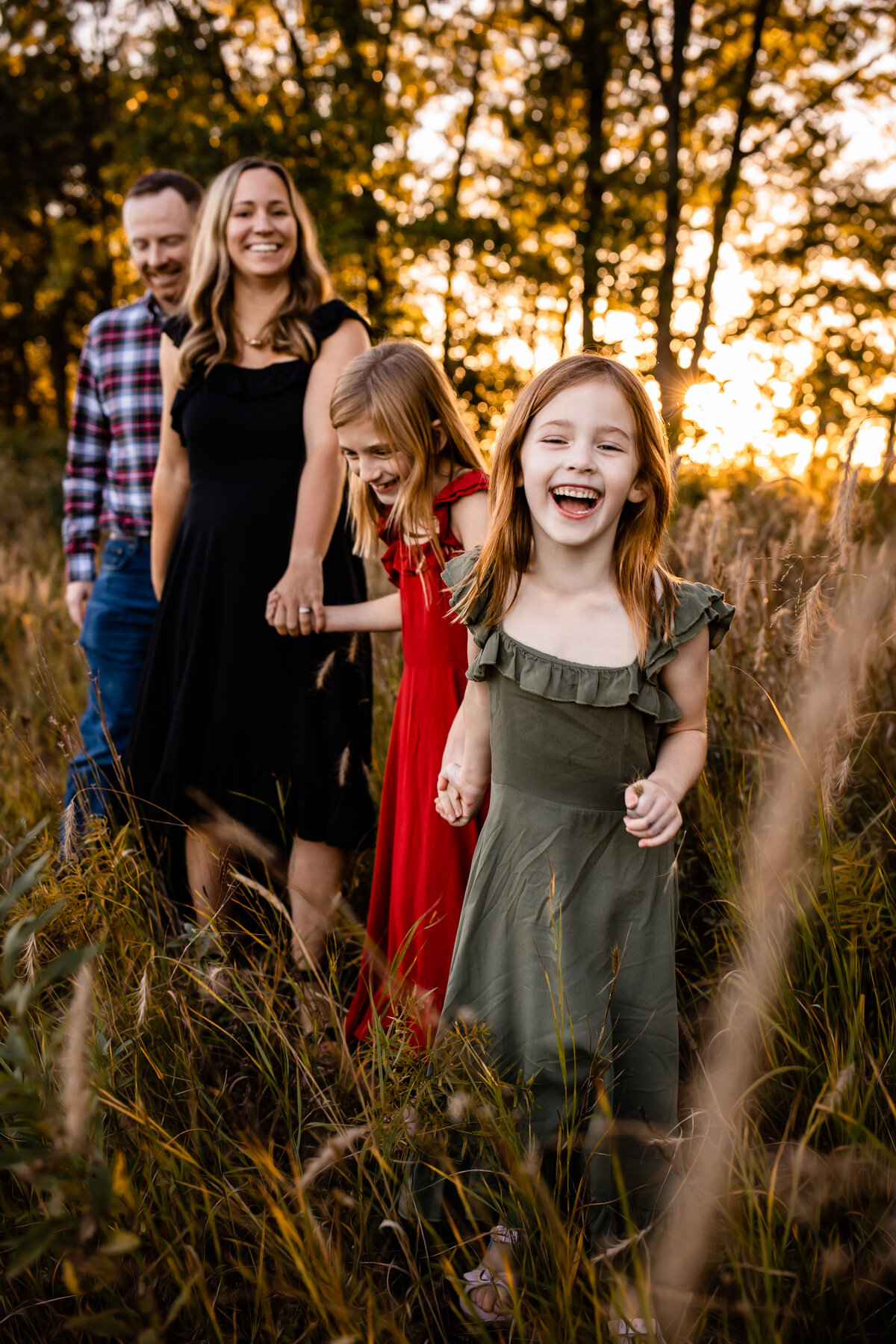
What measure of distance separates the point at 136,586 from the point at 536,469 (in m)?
1.75

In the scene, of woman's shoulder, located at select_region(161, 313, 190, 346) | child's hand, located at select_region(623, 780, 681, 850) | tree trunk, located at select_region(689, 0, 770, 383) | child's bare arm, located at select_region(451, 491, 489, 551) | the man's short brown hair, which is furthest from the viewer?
tree trunk, located at select_region(689, 0, 770, 383)

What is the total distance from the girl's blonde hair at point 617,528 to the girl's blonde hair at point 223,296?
834mm

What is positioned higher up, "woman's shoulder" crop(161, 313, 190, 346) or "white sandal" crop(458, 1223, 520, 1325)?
"woman's shoulder" crop(161, 313, 190, 346)

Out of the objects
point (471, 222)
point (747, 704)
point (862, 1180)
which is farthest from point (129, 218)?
point (471, 222)

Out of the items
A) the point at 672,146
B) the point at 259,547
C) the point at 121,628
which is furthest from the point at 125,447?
the point at 672,146

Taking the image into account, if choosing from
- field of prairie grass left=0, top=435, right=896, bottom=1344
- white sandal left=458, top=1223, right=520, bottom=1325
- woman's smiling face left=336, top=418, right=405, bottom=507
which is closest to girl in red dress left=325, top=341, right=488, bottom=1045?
woman's smiling face left=336, top=418, right=405, bottom=507

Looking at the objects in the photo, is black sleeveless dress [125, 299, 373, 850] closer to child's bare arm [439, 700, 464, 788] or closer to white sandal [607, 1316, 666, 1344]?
child's bare arm [439, 700, 464, 788]

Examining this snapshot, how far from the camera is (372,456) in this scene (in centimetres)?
183

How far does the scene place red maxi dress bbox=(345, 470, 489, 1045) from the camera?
5.87 feet

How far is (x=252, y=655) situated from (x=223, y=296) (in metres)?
0.91

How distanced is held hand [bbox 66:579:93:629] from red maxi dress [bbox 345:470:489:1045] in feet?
5.29

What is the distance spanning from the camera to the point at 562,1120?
1.46 m

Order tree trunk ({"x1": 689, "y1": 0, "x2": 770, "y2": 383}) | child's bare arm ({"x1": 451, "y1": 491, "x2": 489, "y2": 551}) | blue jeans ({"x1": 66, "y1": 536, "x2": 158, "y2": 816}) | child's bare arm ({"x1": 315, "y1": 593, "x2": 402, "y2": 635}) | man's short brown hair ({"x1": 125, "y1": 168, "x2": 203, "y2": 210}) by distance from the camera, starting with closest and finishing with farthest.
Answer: child's bare arm ({"x1": 451, "y1": 491, "x2": 489, "y2": 551}) < child's bare arm ({"x1": 315, "y1": 593, "x2": 402, "y2": 635}) < man's short brown hair ({"x1": 125, "y1": 168, "x2": 203, "y2": 210}) < blue jeans ({"x1": 66, "y1": 536, "x2": 158, "y2": 816}) < tree trunk ({"x1": 689, "y1": 0, "x2": 770, "y2": 383})

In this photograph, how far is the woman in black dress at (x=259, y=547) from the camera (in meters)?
2.13
